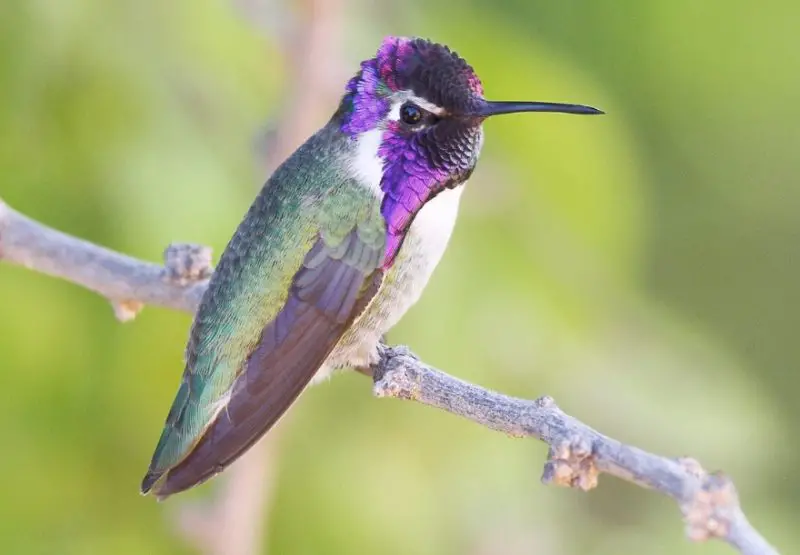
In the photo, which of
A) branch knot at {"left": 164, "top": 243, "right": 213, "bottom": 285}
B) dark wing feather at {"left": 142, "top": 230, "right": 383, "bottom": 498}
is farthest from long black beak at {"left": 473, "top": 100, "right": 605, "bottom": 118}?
branch knot at {"left": 164, "top": 243, "right": 213, "bottom": 285}

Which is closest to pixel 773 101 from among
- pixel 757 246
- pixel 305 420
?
pixel 757 246

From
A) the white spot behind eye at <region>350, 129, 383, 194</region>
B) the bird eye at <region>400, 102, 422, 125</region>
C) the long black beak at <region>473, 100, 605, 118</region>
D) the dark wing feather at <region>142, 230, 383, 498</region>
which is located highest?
the long black beak at <region>473, 100, 605, 118</region>

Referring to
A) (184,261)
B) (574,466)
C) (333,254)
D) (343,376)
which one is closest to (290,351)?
(333,254)

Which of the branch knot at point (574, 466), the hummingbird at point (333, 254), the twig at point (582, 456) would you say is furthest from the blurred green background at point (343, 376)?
the branch knot at point (574, 466)

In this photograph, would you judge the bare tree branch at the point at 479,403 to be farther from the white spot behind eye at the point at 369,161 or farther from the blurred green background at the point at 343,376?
the white spot behind eye at the point at 369,161

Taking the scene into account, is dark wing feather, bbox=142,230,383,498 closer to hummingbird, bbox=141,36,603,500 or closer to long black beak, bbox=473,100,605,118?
hummingbird, bbox=141,36,603,500

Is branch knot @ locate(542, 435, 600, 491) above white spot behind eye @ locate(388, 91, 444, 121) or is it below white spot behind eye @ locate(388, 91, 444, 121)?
below

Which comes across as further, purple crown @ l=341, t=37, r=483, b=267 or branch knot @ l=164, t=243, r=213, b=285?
branch knot @ l=164, t=243, r=213, b=285

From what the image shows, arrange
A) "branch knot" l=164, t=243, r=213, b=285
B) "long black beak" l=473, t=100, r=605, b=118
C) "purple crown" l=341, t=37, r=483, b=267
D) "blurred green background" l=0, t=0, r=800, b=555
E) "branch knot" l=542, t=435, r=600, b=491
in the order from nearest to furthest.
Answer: "branch knot" l=542, t=435, r=600, b=491, "long black beak" l=473, t=100, r=605, b=118, "purple crown" l=341, t=37, r=483, b=267, "branch knot" l=164, t=243, r=213, b=285, "blurred green background" l=0, t=0, r=800, b=555
